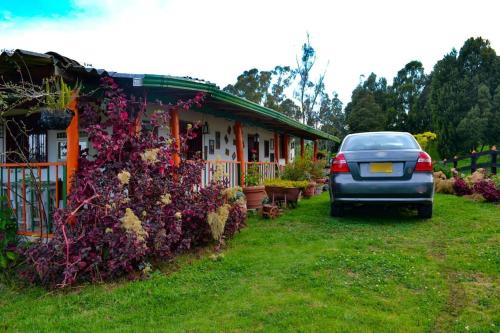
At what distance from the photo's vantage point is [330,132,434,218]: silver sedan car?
17.2ft

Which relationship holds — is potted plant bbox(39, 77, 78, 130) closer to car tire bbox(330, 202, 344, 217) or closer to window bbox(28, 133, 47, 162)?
window bbox(28, 133, 47, 162)

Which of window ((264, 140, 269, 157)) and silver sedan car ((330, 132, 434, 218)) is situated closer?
silver sedan car ((330, 132, 434, 218))

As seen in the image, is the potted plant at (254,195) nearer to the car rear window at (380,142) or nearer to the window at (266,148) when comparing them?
the car rear window at (380,142)

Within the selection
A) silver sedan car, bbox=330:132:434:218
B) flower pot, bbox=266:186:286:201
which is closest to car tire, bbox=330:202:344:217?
silver sedan car, bbox=330:132:434:218

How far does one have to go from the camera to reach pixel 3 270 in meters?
4.13

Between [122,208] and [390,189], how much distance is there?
3.68 metres

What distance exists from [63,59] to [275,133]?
986cm

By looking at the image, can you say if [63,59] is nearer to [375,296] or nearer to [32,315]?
[32,315]

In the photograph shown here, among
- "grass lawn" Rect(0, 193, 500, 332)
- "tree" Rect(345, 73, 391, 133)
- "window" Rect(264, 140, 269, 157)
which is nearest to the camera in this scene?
"grass lawn" Rect(0, 193, 500, 332)

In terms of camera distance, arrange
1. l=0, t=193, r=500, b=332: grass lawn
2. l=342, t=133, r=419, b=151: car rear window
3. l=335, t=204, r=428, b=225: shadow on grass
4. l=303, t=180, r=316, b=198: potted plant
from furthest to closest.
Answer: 1. l=303, t=180, r=316, b=198: potted plant
2. l=335, t=204, r=428, b=225: shadow on grass
3. l=342, t=133, r=419, b=151: car rear window
4. l=0, t=193, r=500, b=332: grass lawn

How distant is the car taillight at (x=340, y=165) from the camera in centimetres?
546

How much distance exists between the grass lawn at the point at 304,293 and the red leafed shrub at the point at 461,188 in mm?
4555

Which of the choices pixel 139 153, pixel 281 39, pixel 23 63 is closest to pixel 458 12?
pixel 139 153

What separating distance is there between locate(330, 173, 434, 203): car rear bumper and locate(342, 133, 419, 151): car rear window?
0.57m
